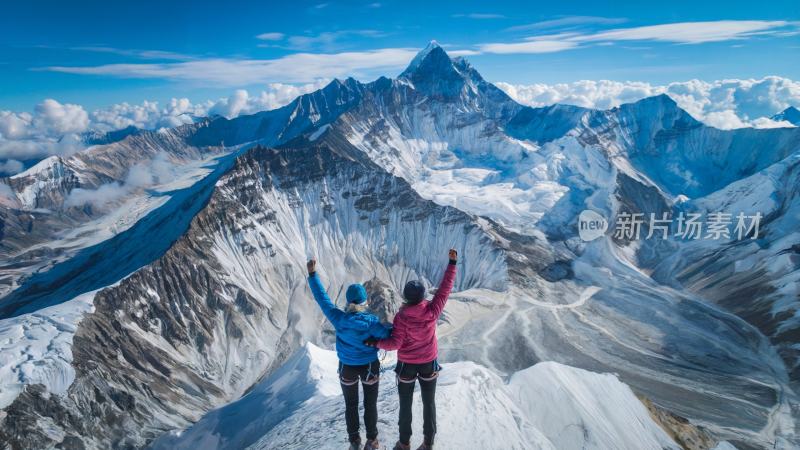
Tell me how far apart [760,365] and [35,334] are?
134 m

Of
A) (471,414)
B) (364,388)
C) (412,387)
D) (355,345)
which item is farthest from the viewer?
(471,414)

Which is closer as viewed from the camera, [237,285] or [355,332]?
[355,332]

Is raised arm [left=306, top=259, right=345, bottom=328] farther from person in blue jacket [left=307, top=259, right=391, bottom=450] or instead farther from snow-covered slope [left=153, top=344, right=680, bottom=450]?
snow-covered slope [left=153, top=344, right=680, bottom=450]

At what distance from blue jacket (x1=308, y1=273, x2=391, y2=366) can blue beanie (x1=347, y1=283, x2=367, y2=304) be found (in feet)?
1.34

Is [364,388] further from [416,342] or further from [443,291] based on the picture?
[443,291]

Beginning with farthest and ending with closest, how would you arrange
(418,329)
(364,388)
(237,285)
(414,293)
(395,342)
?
(237,285), (364,388), (418,329), (395,342), (414,293)

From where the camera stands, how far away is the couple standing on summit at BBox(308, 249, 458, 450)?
1408cm

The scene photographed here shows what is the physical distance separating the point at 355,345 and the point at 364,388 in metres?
2.01

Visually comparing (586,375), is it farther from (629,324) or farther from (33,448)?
(629,324)

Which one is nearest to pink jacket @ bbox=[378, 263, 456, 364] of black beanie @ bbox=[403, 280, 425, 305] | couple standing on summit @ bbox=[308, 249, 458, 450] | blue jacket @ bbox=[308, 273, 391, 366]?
couple standing on summit @ bbox=[308, 249, 458, 450]

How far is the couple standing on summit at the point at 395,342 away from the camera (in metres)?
14.1

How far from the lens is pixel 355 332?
14.2 m

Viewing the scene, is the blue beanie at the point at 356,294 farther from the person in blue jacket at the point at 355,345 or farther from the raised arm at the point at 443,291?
the raised arm at the point at 443,291

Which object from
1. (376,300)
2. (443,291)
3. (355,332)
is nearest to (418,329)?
(443,291)
